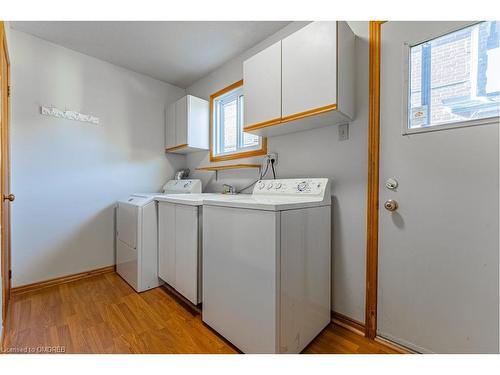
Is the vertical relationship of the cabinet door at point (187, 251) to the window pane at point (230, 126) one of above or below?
below

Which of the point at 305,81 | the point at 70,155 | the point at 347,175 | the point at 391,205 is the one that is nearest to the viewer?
the point at 391,205

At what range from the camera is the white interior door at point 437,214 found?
1.02m

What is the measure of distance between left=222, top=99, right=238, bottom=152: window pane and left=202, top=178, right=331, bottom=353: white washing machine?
1.23 m

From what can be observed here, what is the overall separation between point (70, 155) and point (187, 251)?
5.38 ft

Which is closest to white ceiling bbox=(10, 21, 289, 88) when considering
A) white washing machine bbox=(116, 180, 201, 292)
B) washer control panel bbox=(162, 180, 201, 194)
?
washer control panel bbox=(162, 180, 201, 194)

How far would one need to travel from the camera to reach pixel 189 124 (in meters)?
2.49

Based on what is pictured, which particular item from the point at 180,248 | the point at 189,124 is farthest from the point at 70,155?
the point at 180,248

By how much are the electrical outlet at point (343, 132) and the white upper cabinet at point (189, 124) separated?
1.63 meters

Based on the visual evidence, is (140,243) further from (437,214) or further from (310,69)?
(437,214)

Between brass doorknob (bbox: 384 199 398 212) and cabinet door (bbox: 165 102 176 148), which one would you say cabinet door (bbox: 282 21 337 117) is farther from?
cabinet door (bbox: 165 102 176 148)

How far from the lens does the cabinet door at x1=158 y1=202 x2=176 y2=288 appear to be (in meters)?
1.80

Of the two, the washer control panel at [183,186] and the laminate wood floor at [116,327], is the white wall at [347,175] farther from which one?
the washer control panel at [183,186]

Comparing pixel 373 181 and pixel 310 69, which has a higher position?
pixel 310 69

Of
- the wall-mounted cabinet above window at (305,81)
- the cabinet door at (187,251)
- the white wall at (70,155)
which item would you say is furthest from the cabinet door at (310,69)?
the white wall at (70,155)
